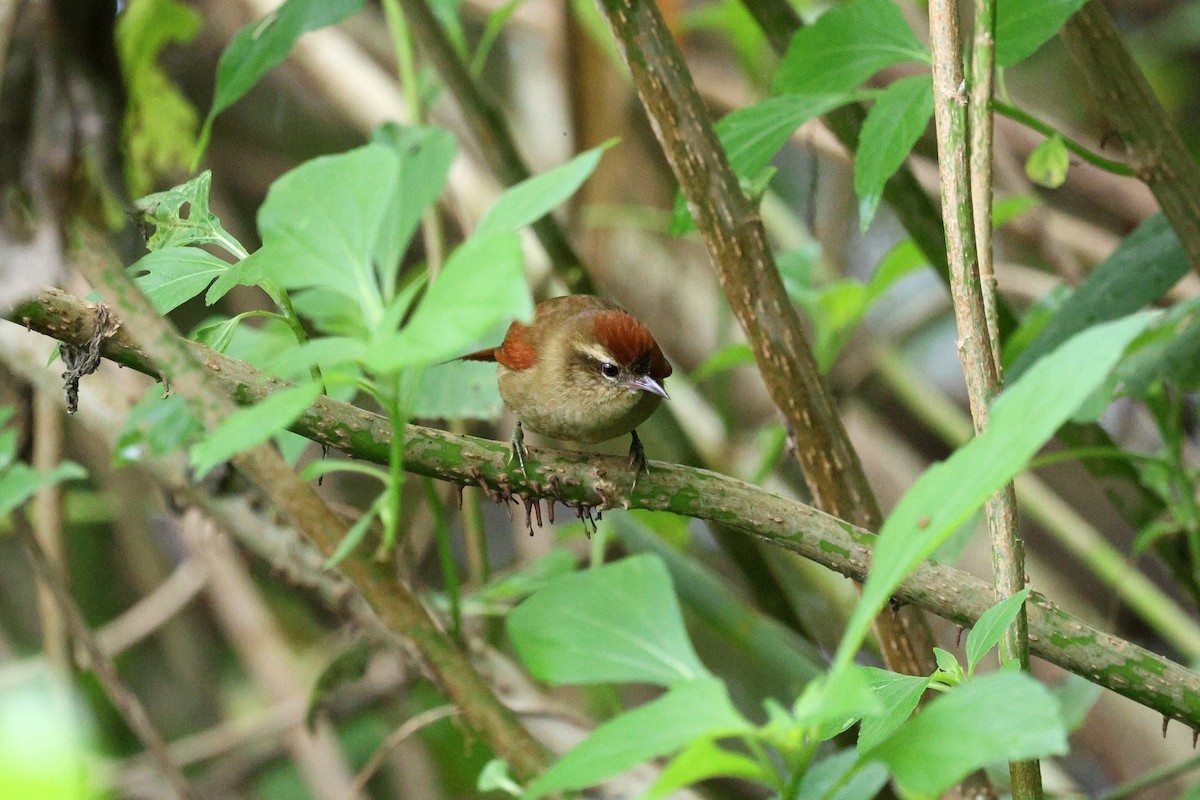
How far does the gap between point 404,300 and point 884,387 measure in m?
3.28

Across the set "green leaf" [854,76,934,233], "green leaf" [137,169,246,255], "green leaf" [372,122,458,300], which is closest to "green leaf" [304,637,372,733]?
"green leaf" [137,169,246,255]

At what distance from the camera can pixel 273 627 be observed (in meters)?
3.08

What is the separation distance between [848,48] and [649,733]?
1.04 m

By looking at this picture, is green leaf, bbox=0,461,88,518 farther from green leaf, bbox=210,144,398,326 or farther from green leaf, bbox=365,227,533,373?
green leaf, bbox=365,227,533,373

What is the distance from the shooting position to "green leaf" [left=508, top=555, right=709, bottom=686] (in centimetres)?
72

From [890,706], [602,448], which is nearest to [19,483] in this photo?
[890,706]

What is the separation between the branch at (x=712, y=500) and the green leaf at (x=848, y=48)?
21.3 inches

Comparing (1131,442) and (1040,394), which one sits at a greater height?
(1040,394)

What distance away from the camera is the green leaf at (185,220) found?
3.54 feet

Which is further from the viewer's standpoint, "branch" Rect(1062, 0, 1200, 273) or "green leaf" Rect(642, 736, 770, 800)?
"branch" Rect(1062, 0, 1200, 273)

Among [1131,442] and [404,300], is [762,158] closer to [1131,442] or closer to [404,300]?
[404,300]

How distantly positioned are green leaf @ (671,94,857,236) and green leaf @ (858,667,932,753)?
73 cm

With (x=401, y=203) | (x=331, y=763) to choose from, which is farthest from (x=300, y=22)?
(x=331, y=763)

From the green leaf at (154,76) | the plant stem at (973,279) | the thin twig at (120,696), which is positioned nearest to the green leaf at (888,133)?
the plant stem at (973,279)
